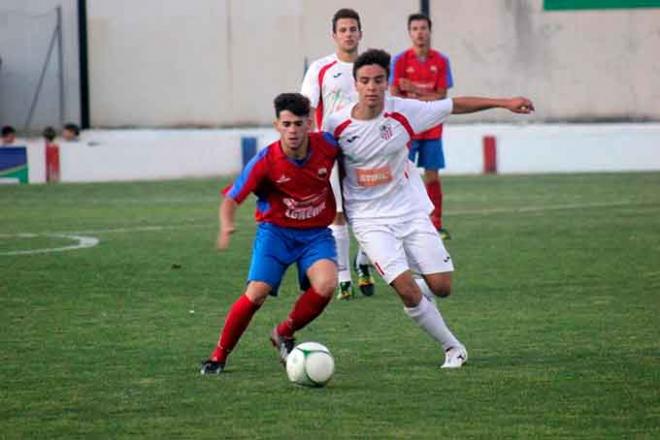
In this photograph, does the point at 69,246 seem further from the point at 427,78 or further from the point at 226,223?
the point at 226,223

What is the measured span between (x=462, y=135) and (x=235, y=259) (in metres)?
13.4

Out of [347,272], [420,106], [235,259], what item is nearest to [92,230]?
[235,259]

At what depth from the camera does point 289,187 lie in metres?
10.0

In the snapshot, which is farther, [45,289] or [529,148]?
[529,148]

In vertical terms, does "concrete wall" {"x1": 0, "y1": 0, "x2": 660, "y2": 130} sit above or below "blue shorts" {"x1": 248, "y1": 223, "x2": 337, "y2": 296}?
above

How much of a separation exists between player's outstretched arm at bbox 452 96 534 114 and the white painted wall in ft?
59.6

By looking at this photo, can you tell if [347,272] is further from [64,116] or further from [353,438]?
[64,116]

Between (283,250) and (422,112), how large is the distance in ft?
4.15

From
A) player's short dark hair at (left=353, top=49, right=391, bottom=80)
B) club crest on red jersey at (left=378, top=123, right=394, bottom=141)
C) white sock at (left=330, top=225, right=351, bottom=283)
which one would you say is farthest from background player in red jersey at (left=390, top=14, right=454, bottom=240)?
player's short dark hair at (left=353, top=49, right=391, bottom=80)

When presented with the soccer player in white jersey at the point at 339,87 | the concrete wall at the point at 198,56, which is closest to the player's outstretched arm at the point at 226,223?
the soccer player in white jersey at the point at 339,87

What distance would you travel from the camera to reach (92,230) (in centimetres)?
1975

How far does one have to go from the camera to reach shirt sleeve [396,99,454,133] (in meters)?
10.6

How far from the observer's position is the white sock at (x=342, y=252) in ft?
44.5

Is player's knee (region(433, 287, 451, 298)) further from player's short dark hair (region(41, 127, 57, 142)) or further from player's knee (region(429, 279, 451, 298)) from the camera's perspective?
player's short dark hair (region(41, 127, 57, 142))
